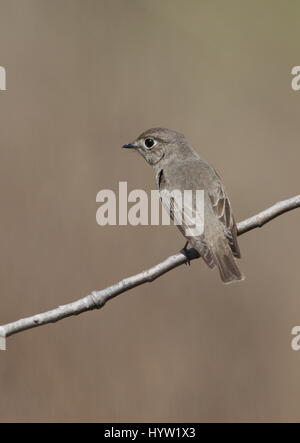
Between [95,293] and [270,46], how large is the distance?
5760mm

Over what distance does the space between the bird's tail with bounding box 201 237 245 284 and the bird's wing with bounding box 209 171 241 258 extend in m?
0.05

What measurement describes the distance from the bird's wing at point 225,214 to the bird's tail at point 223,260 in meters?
0.05

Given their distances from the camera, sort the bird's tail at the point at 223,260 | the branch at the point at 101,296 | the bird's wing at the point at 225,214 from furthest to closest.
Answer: the bird's wing at the point at 225,214 < the bird's tail at the point at 223,260 < the branch at the point at 101,296

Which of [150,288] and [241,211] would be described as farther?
[241,211]

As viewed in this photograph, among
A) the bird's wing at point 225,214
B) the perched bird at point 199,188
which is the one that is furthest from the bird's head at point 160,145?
the bird's wing at point 225,214

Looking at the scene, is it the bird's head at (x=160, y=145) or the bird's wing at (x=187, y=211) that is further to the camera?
the bird's head at (x=160, y=145)

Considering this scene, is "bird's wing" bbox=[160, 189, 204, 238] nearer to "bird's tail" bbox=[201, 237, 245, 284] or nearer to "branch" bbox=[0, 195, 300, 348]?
"bird's tail" bbox=[201, 237, 245, 284]

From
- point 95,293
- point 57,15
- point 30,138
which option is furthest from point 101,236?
point 95,293

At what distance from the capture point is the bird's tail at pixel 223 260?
15.3ft

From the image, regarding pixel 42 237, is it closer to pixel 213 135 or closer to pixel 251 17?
pixel 213 135

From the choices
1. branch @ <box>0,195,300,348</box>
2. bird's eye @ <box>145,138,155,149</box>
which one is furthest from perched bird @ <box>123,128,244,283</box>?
branch @ <box>0,195,300,348</box>

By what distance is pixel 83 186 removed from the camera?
22.4ft

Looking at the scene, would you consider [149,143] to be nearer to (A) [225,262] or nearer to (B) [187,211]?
(B) [187,211]

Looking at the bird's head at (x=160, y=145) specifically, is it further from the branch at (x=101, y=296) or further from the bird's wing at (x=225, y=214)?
the branch at (x=101, y=296)
